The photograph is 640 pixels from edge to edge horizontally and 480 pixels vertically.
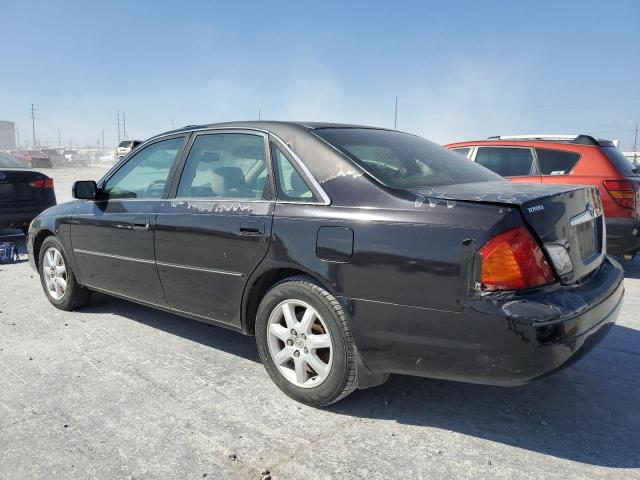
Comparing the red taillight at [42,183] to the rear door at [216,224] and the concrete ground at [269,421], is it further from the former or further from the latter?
the rear door at [216,224]

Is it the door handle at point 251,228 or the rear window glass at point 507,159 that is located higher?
the rear window glass at point 507,159

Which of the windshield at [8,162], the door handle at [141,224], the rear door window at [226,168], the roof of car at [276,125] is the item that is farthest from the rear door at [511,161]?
the windshield at [8,162]

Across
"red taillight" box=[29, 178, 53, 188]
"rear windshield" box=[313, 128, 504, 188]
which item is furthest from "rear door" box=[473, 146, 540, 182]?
"red taillight" box=[29, 178, 53, 188]

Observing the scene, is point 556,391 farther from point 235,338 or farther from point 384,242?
point 235,338

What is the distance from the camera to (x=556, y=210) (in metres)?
2.51

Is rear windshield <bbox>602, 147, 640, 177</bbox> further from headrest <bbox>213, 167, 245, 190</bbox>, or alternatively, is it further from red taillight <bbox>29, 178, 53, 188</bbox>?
red taillight <bbox>29, 178, 53, 188</bbox>

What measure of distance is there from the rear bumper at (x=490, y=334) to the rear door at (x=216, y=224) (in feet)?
2.79

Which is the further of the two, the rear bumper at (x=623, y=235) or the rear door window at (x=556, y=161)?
the rear door window at (x=556, y=161)

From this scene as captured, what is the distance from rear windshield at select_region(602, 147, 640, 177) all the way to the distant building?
132347 millimetres

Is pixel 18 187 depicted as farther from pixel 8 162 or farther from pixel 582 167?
pixel 582 167

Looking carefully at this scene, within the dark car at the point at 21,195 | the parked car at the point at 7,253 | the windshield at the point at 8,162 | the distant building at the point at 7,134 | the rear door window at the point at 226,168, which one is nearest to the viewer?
the rear door window at the point at 226,168

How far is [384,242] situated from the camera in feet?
8.26

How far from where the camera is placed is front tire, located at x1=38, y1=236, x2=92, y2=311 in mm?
4762

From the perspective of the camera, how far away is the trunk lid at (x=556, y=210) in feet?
7.86
